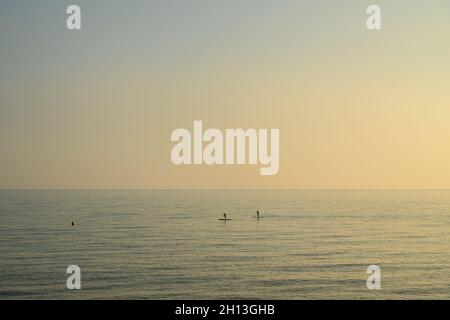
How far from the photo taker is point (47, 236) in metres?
78.8

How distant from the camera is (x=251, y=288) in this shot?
41.9m

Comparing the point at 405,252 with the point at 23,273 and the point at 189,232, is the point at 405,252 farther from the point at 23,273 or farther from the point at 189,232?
the point at 23,273

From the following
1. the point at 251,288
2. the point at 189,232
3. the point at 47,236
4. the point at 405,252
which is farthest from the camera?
the point at 189,232

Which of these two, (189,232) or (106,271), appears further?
(189,232)
